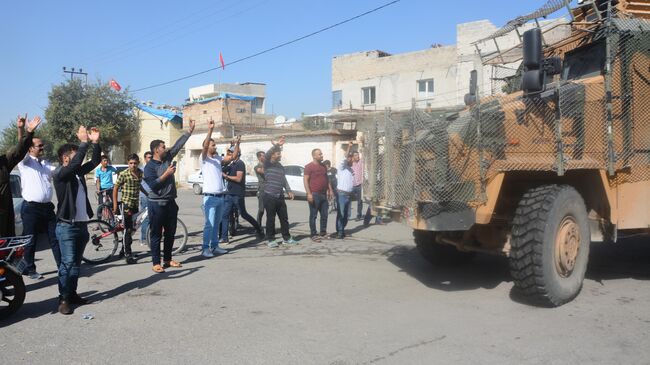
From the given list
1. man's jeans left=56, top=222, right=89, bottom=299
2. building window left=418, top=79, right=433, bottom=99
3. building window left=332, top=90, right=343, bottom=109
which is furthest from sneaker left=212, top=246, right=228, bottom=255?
building window left=332, top=90, right=343, bottom=109

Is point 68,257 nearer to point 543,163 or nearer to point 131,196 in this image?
point 131,196

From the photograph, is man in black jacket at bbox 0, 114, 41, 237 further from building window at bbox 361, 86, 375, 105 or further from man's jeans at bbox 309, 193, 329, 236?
building window at bbox 361, 86, 375, 105

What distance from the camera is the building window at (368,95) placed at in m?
38.4

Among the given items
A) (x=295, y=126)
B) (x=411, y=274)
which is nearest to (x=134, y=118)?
(x=295, y=126)

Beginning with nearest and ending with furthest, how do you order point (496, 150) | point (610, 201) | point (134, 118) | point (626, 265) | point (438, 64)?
point (496, 150) → point (610, 201) → point (626, 265) → point (438, 64) → point (134, 118)

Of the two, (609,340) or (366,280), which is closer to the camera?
(609,340)

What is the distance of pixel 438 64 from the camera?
33.9 metres

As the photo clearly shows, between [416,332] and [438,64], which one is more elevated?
Result: [438,64]

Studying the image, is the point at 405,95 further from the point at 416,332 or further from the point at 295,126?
the point at 416,332

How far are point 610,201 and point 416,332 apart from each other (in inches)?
112

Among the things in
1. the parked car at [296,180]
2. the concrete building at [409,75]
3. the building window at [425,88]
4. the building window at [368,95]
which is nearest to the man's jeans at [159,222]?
the parked car at [296,180]

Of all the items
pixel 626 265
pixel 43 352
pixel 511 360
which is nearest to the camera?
pixel 511 360

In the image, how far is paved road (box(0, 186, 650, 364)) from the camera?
4.30 m

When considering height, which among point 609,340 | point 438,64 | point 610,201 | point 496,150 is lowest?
point 609,340
